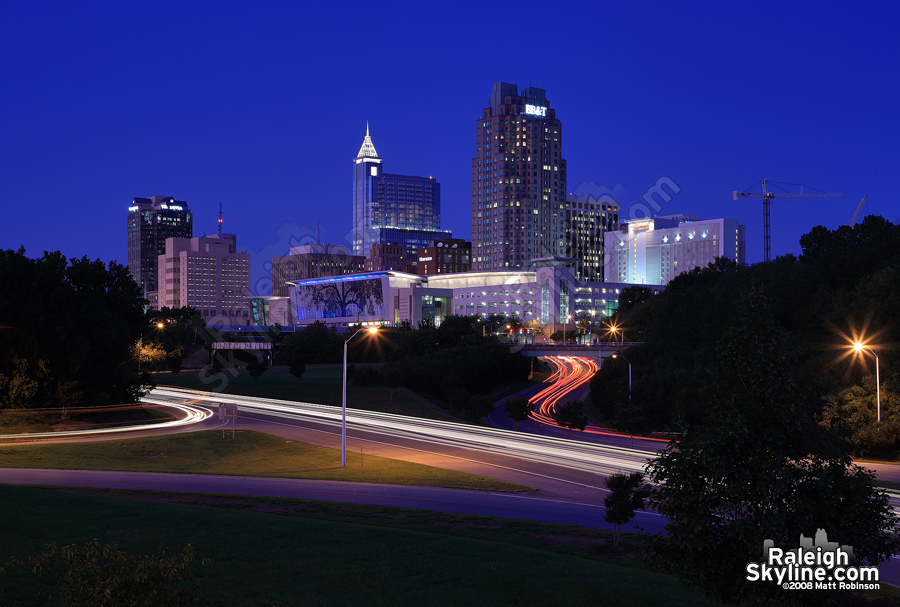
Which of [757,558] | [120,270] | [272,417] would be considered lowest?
[272,417]

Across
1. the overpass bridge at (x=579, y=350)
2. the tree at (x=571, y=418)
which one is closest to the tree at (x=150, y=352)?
the tree at (x=571, y=418)

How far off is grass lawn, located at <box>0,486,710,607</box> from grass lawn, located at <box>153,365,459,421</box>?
44.7 m

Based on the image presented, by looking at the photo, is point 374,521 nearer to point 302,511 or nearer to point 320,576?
point 302,511

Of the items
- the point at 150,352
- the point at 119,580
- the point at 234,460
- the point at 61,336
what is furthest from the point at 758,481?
the point at 150,352

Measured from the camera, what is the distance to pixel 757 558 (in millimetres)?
10938

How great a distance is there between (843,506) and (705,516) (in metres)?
1.97

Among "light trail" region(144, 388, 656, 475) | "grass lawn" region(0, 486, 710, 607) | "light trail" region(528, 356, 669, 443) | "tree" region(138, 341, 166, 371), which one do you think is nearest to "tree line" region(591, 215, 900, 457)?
"light trail" region(528, 356, 669, 443)

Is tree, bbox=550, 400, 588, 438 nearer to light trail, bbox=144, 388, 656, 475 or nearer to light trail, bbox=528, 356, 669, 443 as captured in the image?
light trail, bbox=528, 356, 669, 443

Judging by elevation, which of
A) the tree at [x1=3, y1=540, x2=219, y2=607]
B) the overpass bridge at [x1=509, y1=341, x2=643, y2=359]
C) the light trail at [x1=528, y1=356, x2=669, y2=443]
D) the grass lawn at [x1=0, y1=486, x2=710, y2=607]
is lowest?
the light trail at [x1=528, y1=356, x2=669, y2=443]

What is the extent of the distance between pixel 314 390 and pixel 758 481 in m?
70.3

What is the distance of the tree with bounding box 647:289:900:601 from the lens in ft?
35.9

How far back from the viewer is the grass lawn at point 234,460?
3359 centimetres

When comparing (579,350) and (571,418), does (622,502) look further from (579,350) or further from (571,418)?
(579,350)

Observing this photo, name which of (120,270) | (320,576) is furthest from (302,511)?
(120,270)
